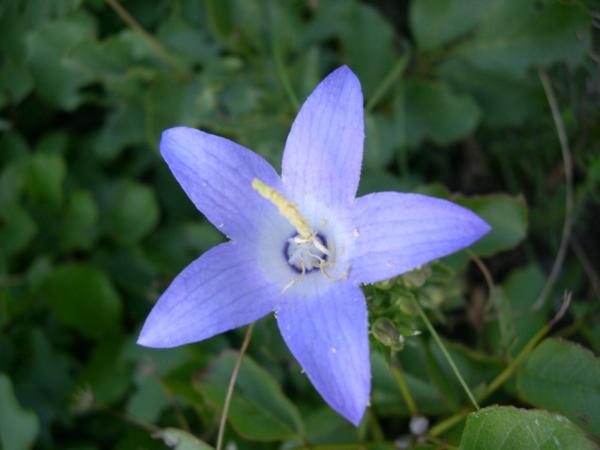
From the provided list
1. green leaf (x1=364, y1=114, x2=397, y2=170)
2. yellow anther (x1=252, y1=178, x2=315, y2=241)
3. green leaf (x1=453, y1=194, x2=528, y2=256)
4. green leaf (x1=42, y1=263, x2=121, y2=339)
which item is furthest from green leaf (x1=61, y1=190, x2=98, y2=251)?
green leaf (x1=453, y1=194, x2=528, y2=256)

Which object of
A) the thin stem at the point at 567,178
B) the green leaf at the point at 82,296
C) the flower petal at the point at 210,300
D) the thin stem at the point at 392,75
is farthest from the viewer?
the green leaf at the point at 82,296

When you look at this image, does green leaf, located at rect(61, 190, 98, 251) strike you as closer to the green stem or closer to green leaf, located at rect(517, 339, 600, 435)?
the green stem

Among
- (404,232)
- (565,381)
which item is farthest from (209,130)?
(565,381)

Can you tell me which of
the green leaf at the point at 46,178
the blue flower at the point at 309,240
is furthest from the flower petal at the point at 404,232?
the green leaf at the point at 46,178

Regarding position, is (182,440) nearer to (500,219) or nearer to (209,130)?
(500,219)

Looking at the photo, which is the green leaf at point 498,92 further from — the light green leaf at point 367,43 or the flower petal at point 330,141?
the flower petal at point 330,141

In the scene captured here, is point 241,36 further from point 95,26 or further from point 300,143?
point 300,143
